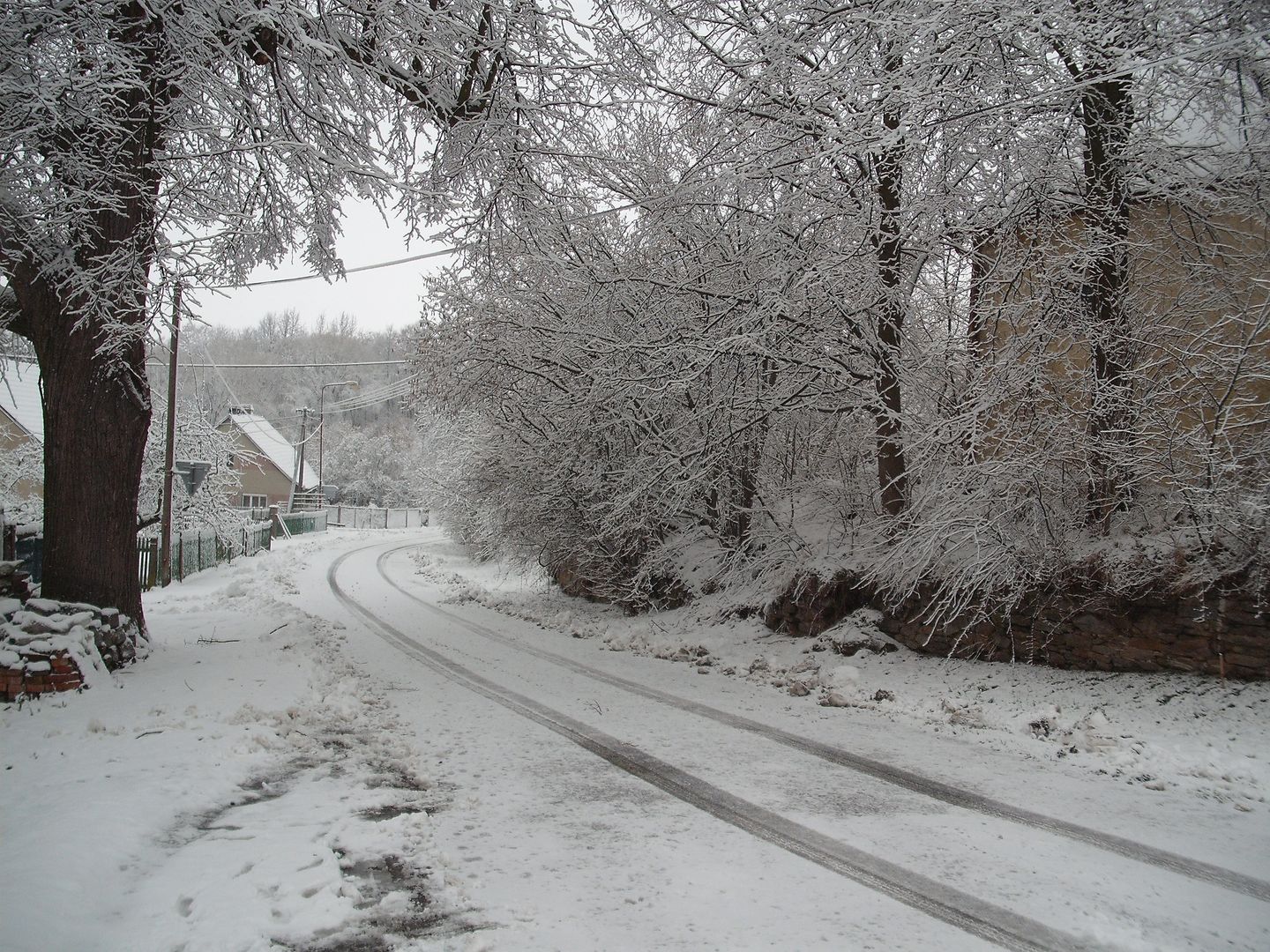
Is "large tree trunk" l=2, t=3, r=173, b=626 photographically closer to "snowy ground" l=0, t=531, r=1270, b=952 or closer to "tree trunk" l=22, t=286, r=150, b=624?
"tree trunk" l=22, t=286, r=150, b=624

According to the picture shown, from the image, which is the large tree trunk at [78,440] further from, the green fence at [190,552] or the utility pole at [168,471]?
the utility pole at [168,471]

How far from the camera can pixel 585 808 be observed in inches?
180

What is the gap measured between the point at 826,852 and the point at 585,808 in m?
1.44

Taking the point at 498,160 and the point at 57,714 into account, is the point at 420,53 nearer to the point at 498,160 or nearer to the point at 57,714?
the point at 498,160

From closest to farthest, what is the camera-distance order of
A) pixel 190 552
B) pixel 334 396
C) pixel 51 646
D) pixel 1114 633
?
pixel 51 646 < pixel 1114 633 < pixel 190 552 < pixel 334 396

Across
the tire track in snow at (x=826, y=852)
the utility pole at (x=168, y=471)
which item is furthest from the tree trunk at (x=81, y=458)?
the utility pole at (x=168, y=471)

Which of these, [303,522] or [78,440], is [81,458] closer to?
[78,440]

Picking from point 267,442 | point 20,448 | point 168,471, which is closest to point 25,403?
point 20,448

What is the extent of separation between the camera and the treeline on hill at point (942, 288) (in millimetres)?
6879

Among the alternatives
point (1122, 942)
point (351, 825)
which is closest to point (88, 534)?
point (351, 825)

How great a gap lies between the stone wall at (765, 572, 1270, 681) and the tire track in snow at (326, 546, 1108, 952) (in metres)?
3.77

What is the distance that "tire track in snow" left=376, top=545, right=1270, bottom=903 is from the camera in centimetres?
377

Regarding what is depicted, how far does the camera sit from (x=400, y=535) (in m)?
49.5

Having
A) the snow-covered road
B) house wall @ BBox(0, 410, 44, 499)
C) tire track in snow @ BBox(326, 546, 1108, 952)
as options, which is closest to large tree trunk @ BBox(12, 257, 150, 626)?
the snow-covered road
